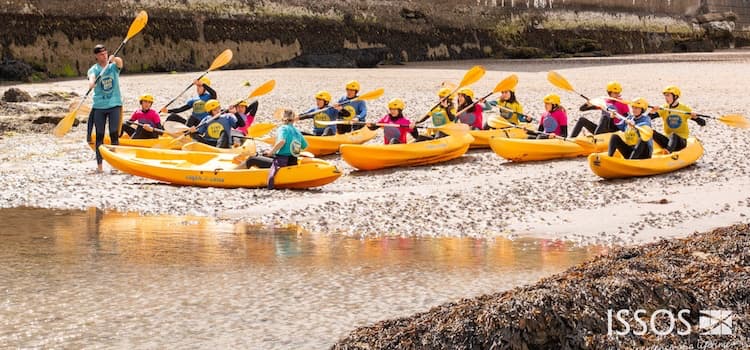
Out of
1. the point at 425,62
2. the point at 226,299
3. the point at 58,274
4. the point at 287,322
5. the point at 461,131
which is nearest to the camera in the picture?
the point at 287,322

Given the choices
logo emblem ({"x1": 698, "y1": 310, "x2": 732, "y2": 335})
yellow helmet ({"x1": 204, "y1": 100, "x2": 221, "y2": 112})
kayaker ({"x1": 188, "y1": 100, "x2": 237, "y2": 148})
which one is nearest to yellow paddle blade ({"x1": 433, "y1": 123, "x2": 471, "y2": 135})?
kayaker ({"x1": 188, "y1": 100, "x2": 237, "y2": 148})

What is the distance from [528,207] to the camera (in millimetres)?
10289

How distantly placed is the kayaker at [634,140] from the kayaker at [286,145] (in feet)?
10.9

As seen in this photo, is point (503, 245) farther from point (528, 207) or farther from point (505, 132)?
point (505, 132)

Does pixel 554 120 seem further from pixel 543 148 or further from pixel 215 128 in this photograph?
pixel 215 128

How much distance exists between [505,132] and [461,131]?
3.39ft

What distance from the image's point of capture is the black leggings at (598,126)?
46.9ft

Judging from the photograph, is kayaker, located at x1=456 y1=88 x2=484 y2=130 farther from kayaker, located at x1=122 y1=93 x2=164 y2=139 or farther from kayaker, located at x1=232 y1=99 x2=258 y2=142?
kayaker, located at x1=122 y1=93 x2=164 y2=139

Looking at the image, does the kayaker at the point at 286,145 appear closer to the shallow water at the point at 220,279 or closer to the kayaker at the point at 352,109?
the shallow water at the point at 220,279

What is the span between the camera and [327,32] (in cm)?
2816

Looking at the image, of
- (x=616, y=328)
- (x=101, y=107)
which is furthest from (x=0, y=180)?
(x=616, y=328)

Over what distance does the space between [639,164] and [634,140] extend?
59 centimetres

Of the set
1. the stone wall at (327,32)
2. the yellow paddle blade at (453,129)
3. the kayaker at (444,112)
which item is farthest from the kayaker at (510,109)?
the stone wall at (327,32)

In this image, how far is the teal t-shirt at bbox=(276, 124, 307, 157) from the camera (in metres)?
11.7
